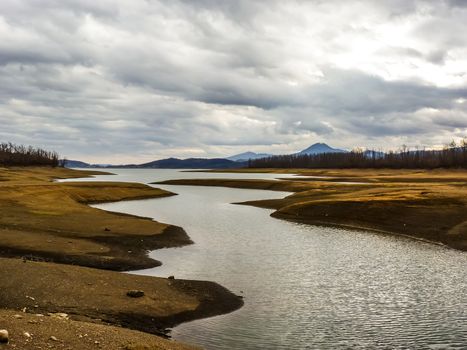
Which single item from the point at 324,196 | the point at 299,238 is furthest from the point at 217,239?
the point at 324,196

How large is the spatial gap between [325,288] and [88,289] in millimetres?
16648

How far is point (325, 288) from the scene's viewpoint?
32.2 metres

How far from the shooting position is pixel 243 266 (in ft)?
127

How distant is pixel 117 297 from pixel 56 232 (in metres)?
24.2

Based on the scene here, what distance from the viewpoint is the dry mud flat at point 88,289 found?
1892 centimetres

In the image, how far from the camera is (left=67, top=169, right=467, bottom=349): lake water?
23281mm

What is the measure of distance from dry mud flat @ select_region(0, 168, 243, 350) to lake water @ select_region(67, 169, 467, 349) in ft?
7.03

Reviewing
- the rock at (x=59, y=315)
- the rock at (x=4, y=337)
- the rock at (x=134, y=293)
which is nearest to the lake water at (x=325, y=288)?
the rock at (x=134, y=293)

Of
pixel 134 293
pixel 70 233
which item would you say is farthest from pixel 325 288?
pixel 70 233

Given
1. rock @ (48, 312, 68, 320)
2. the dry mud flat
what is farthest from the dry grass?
rock @ (48, 312, 68, 320)

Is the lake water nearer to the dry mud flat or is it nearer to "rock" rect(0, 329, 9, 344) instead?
the dry mud flat

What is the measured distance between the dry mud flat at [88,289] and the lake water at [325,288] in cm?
214

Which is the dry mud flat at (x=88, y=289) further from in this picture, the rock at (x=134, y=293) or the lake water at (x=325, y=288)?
the lake water at (x=325, y=288)

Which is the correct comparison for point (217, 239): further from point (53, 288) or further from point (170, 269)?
point (53, 288)
